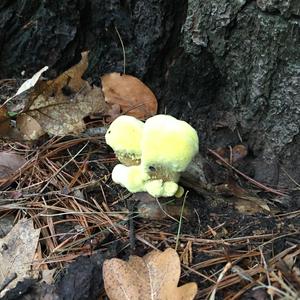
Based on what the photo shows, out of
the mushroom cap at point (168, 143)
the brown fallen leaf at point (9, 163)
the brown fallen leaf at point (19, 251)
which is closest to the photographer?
the mushroom cap at point (168, 143)

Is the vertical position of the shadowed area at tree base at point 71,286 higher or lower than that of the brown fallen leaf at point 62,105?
lower

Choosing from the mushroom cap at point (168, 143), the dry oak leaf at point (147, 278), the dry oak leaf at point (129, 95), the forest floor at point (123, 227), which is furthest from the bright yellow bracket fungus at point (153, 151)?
the dry oak leaf at point (129, 95)

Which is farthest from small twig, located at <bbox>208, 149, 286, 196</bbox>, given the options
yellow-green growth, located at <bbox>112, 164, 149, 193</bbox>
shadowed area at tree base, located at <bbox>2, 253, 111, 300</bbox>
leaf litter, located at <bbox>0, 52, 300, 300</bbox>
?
shadowed area at tree base, located at <bbox>2, 253, 111, 300</bbox>

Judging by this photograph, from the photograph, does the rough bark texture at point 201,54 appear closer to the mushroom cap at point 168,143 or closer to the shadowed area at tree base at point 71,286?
the mushroom cap at point 168,143

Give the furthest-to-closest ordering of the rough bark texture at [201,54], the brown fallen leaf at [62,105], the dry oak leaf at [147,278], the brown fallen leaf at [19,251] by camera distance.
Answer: the brown fallen leaf at [62,105] < the rough bark texture at [201,54] < the brown fallen leaf at [19,251] < the dry oak leaf at [147,278]

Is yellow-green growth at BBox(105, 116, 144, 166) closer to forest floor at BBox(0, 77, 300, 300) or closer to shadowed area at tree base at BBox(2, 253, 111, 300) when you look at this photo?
forest floor at BBox(0, 77, 300, 300)

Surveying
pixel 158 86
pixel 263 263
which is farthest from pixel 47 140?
pixel 263 263
